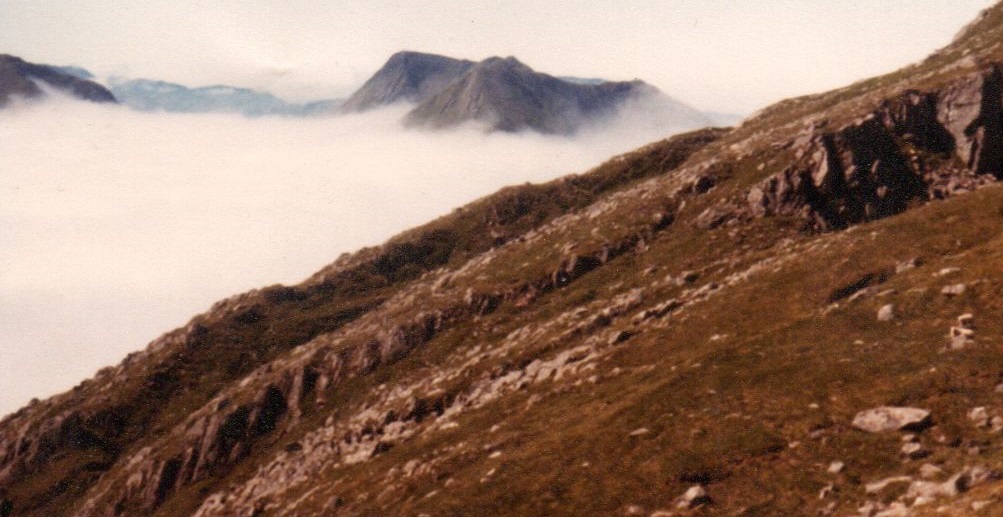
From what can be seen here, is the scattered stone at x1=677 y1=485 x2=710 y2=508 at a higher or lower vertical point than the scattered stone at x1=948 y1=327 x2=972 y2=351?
lower

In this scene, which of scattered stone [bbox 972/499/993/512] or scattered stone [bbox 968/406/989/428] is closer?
scattered stone [bbox 972/499/993/512]

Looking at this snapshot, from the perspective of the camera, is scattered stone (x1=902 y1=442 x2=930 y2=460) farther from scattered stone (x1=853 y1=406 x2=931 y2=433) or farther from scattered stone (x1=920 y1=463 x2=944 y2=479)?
scattered stone (x1=853 y1=406 x2=931 y2=433)

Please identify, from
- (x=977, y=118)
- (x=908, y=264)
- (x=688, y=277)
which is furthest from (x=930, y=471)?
(x=977, y=118)

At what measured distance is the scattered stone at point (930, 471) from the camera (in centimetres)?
2470

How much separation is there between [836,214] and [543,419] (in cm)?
4665

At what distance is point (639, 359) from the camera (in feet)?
172

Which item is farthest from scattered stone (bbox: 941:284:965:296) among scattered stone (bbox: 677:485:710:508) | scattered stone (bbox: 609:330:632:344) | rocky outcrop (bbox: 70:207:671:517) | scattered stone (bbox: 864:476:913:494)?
rocky outcrop (bbox: 70:207:671:517)

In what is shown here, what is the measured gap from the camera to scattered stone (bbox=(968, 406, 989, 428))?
87.4 feet

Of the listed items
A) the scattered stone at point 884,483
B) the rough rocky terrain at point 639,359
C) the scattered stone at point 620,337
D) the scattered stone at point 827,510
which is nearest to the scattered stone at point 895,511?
the rough rocky terrain at point 639,359

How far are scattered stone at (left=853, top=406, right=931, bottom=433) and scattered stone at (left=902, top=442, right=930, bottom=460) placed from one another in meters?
1.65

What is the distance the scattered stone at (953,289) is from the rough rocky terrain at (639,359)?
17cm

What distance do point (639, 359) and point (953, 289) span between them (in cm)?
2235

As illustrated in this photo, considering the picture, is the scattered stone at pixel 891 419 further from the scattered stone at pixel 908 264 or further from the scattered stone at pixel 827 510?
the scattered stone at pixel 908 264

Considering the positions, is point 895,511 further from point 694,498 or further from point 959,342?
point 959,342
